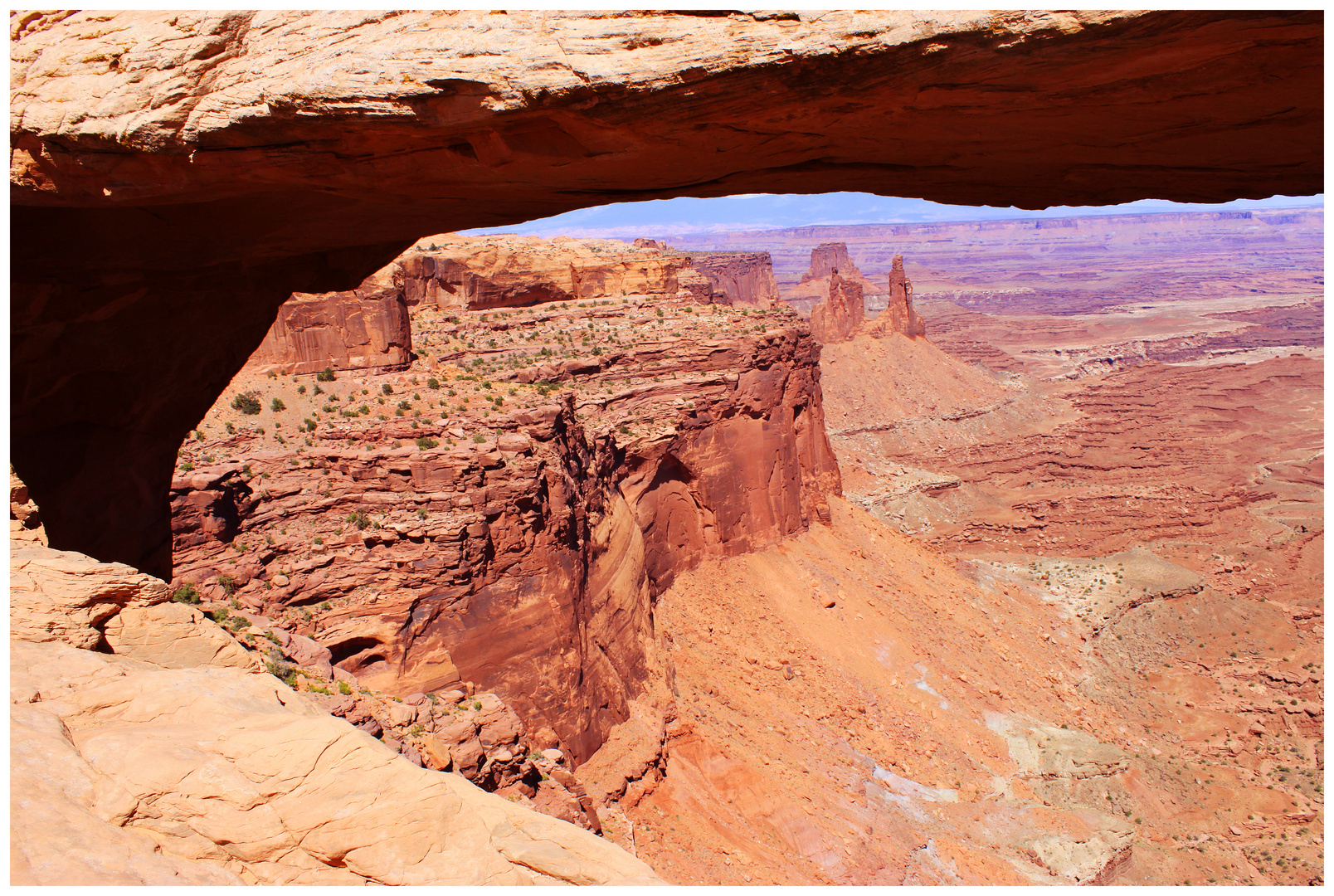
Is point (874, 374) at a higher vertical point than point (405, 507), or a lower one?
lower

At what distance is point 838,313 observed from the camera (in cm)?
8194

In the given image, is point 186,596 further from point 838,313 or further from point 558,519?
point 838,313

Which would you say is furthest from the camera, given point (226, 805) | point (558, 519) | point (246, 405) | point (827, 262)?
point (827, 262)

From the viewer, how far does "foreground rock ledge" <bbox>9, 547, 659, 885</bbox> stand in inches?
156

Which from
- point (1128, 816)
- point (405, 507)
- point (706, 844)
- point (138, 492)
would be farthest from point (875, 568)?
point (138, 492)

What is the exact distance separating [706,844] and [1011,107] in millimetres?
14595

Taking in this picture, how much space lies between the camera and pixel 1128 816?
2252 cm

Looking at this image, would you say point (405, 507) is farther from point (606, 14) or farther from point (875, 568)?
point (875, 568)

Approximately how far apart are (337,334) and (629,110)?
56.3ft

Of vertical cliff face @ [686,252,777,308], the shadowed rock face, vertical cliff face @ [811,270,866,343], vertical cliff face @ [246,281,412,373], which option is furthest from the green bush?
vertical cliff face @ [686,252,777,308]

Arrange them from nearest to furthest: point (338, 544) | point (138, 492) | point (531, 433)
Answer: point (138, 492) → point (338, 544) → point (531, 433)

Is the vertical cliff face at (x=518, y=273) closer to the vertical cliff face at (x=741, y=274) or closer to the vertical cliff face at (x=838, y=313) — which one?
the vertical cliff face at (x=838, y=313)

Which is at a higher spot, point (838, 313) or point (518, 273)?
point (518, 273)

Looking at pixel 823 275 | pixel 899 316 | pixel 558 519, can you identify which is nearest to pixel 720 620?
pixel 558 519
